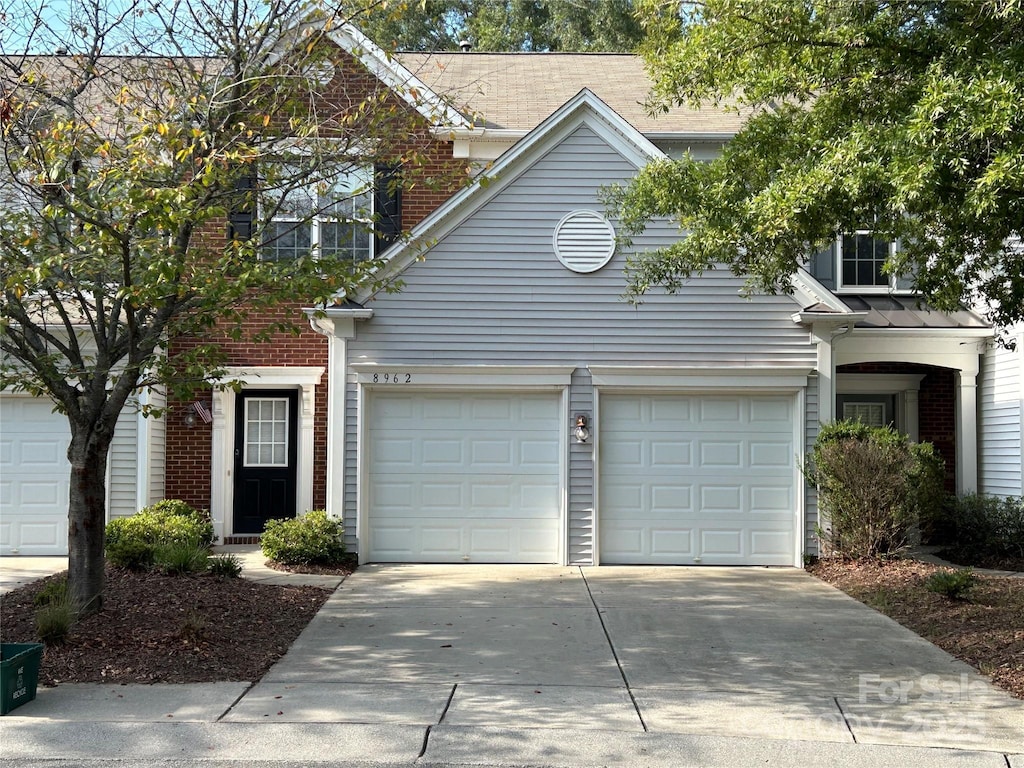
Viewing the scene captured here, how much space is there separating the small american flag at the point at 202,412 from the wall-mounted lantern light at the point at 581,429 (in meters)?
5.31

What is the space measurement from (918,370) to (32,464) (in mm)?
13055

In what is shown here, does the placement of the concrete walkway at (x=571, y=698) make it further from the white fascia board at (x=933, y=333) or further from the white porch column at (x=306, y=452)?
the white fascia board at (x=933, y=333)

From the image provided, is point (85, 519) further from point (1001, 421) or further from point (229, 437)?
point (1001, 421)

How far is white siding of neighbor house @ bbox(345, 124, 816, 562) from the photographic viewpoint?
41.9 ft

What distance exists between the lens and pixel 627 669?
311 inches

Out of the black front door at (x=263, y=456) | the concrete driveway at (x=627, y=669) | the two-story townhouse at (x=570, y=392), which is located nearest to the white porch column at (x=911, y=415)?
the two-story townhouse at (x=570, y=392)

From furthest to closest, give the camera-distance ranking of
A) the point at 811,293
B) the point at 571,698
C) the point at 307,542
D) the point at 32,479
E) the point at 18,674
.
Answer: the point at 32,479 → the point at 811,293 → the point at 307,542 → the point at 571,698 → the point at 18,674

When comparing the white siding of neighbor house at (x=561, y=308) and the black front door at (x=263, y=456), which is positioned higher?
the white siding of neighbor house at (x=561, y=308)

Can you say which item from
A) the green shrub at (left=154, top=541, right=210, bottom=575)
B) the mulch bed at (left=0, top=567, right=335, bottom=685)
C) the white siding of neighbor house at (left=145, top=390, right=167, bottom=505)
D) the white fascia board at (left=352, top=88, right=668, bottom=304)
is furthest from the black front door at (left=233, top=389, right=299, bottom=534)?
the mulch bed at (left=0, top=567, right=335, bottom=685)

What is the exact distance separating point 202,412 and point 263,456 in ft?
3.56

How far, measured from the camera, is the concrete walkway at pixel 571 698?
608 centimetres

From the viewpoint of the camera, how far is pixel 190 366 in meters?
8.75

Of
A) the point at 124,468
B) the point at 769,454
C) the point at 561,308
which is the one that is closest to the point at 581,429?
the point at 561,308

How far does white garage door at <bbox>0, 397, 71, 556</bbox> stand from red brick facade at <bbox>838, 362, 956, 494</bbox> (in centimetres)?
1150
